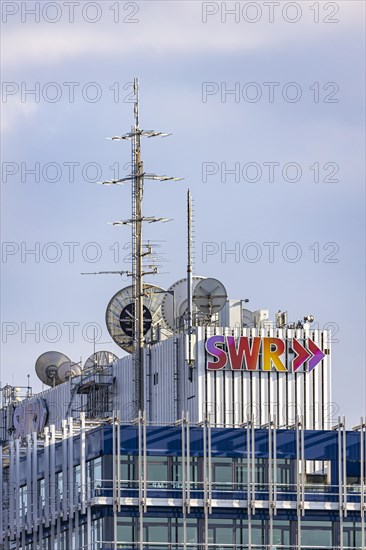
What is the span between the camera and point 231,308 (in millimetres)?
167125

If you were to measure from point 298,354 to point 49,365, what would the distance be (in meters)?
38.0

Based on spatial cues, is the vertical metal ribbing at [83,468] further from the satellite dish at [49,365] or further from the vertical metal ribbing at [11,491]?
the satellite dish at [49,365]

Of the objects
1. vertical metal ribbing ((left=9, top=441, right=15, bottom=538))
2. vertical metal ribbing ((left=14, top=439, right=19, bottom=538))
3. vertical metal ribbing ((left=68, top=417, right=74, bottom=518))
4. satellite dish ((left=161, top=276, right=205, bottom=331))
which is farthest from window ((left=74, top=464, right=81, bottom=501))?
satellite dish ((left=161, top=276, right=205, bottom=331))

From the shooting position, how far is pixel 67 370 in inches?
7633

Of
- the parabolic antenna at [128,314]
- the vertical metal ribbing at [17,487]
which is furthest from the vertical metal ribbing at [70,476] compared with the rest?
the parabolic antenna at [128,314]

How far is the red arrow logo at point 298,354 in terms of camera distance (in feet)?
543

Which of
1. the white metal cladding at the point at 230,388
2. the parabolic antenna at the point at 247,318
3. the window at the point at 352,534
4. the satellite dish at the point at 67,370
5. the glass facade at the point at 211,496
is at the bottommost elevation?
the window at the point at 352,534

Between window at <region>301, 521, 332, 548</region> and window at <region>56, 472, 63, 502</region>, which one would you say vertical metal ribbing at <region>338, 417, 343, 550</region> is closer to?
window at <region>301, 521, 332, 548</region>

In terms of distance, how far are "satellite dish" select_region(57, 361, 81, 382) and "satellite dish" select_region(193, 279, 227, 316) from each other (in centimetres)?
2755

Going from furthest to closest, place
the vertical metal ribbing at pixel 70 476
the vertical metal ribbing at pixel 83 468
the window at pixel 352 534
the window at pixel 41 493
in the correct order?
the window at pixel 41 493 < the vertical metal ribbing at pixel 70 476 < the window at pixel 352 534 < the vertical metal ribbing at pixel 83 468

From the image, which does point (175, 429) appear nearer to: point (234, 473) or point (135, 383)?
point (234, 473)

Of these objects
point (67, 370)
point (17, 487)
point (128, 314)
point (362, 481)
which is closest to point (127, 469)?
point (362, 481)

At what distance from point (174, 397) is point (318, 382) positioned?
10.1m

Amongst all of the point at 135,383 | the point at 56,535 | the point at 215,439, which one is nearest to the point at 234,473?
the point at 215,439
